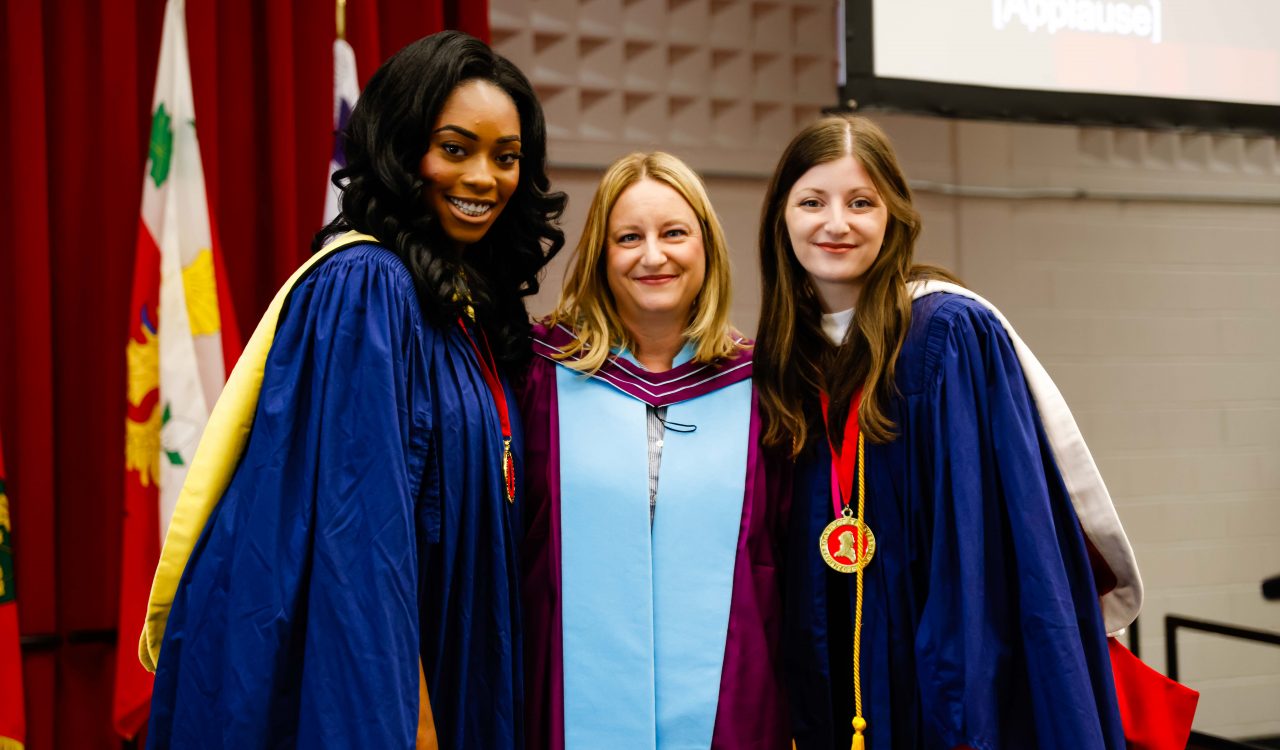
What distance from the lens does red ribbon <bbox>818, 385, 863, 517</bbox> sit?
2012mm

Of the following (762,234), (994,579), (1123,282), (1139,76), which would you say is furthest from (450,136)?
(1123,282)

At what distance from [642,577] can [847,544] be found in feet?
1.26

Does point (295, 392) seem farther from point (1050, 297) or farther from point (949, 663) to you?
point (1050, 297)

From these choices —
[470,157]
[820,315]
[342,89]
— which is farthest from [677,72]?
[470,157]

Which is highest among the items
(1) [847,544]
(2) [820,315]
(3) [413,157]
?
(3) [413,157]

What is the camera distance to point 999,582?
1.88m

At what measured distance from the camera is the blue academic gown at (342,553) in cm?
163

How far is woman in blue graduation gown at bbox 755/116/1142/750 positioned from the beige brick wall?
6.89 ft

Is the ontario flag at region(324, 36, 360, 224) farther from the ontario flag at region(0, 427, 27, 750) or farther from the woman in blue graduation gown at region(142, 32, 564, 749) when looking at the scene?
the woman in blue graduation gown at region(142, 32, 564, 749)

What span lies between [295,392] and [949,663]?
3.68ft

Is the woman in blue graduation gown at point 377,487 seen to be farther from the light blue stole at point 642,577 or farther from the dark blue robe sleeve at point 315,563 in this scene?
the light blue stole at point 642,577

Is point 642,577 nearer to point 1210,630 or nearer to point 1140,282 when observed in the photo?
point 1210,630

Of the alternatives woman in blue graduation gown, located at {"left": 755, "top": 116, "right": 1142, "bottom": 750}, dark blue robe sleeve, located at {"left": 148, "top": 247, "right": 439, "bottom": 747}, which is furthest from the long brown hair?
dark blue robe sleeve, located at {"left": 148, "top": 247, "right": 439, "bottom": 747}

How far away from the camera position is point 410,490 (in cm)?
176
